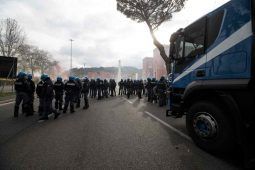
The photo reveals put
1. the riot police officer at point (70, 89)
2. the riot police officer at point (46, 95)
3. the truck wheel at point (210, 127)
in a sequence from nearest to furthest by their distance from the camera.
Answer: the truck wheel at point (210, 127) → the riot police officer at point (46, 95) → the riot police officer at point (70, 89)

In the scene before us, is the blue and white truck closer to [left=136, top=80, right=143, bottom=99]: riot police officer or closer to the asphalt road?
the asphalt road

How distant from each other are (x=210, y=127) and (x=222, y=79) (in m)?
0.96

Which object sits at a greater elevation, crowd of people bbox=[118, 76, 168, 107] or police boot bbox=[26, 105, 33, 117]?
crowd of people bbox=[118, 76, 168, 107]

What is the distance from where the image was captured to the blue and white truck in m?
3.76

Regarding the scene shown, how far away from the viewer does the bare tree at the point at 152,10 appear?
2109cm

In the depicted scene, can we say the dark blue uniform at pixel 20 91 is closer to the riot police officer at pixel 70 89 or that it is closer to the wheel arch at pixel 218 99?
the riot police officer at pixel 70 89

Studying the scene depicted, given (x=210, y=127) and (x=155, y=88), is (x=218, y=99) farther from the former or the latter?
(x=155, y=88)

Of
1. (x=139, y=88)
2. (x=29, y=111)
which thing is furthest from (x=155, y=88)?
(x=29, y=111)

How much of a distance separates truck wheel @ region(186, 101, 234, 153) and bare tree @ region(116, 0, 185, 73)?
16.3m

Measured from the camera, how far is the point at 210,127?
4375mm

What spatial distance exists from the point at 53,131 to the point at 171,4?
1844 cm

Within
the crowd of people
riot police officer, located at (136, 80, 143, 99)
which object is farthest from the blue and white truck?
riot police officer, located at (136, 80, 143, 99)

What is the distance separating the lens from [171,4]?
2122 cm

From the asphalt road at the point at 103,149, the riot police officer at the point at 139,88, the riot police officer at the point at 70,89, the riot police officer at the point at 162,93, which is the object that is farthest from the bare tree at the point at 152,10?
the asphalt road at the point at 103,149
